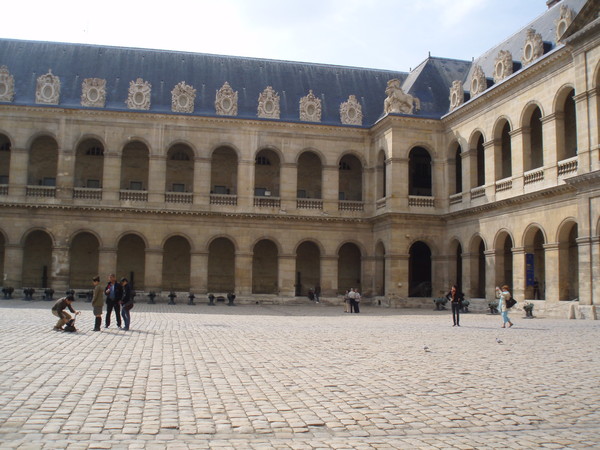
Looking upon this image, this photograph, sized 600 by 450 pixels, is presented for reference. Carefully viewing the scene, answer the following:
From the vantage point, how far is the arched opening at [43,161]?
40.0 metres

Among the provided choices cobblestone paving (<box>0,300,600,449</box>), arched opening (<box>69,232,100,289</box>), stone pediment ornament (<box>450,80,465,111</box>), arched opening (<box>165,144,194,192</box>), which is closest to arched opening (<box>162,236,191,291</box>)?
arched opening (<box>165,144,194,192</box>)

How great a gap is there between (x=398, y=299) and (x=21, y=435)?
30722mm

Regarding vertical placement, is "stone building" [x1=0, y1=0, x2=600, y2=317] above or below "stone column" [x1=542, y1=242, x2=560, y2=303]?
above

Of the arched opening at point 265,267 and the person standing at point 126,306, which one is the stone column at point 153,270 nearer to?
the arched opening at point 265,267

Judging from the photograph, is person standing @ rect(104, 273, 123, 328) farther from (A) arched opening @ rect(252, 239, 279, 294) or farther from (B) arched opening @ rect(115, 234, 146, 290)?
(A) arched opening @ rect(252, 239, 279, 294)

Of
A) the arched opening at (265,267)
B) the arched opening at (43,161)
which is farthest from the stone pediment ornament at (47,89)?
the arched opening at (265,267)

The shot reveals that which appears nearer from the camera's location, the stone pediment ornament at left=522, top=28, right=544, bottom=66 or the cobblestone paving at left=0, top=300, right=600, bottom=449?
the cobblestone paving at left=0, top=300, right=600, bottom=449

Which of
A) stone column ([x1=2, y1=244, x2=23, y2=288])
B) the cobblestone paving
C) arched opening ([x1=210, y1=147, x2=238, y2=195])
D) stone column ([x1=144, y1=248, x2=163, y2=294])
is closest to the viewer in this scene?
the cobblestone paving

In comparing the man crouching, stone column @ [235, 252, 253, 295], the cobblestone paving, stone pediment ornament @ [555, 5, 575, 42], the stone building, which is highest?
stone pediment ornament @ [555, 5, 575, 42]

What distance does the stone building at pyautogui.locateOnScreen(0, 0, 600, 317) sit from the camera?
121ft

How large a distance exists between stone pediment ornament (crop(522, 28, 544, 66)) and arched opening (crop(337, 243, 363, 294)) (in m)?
17.2

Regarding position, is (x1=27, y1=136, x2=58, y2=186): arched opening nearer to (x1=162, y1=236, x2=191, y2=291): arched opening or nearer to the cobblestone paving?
(x1=162, y1=236, x2=191, y2=291): arched opening

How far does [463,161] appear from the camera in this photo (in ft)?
118

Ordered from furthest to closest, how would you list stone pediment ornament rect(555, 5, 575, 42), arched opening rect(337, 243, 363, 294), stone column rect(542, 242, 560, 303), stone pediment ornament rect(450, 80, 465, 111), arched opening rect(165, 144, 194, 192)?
arched opening rect(337, 243, 363, 294) → arched opening rect(165, 144, 194, 192) → stone pediment ornament rect(450, 80, 465, 111) → stone column rect(542, 242, 560, 303) → stone pediment ornament rect(555, 5, 575, 42)
